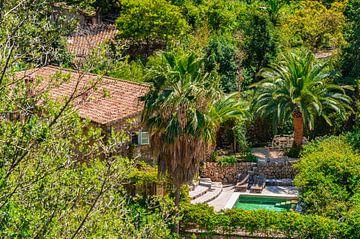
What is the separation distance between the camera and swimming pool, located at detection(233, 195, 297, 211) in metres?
27.6

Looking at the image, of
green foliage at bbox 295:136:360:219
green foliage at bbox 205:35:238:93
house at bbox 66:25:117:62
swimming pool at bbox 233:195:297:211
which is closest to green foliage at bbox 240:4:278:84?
green foliage at bbox 205:35:238:93

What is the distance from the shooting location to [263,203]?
92.6 feet

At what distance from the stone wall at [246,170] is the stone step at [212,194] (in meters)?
0.57

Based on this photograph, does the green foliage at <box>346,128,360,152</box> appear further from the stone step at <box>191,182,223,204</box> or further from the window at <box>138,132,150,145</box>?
the window at <box>138,132,150,145</box>

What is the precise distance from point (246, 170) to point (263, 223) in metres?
8.56

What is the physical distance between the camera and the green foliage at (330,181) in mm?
22533

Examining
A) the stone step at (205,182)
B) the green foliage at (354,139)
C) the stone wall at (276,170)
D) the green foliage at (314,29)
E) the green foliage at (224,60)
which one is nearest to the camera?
the green foliage at (354,139)

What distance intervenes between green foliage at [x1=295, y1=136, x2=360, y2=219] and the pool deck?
2201 mm

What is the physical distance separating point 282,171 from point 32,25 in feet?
70.1

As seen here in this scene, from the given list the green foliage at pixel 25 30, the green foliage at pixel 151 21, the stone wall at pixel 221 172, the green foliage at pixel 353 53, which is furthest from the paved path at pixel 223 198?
the green foliage at pixel 25 30

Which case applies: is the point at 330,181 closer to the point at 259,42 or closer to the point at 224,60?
the point at 224,60

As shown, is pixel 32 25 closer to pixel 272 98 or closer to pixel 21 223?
pixel 21 223

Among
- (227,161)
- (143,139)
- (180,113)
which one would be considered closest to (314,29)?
(227,161)

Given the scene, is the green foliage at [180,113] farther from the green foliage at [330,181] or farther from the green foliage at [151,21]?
the green foliage at [151,21]
